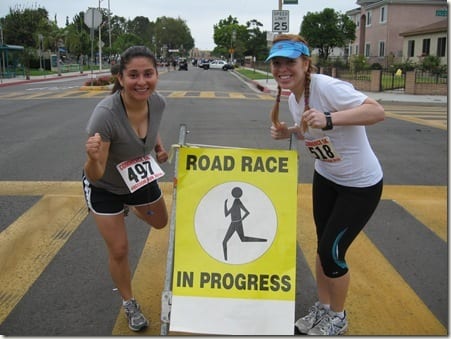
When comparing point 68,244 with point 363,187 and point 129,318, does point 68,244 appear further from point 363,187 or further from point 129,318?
point 363,187

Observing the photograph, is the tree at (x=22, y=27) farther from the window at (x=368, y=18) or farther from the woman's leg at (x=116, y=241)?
the woman's leg at (x=116, y=241)

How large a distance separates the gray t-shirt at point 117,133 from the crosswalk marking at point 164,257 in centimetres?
98

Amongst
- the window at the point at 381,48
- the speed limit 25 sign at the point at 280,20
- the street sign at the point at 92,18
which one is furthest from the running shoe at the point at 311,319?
the window at the point at 381,48

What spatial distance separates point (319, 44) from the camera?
57531 mm

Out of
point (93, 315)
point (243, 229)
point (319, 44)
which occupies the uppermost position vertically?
point (319, 44)

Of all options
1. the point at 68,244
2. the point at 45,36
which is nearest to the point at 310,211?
the point at 68,244

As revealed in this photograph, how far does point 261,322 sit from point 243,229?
0.55 m

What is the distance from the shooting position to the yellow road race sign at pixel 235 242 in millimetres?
2906

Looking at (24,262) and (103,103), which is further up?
(103,103)

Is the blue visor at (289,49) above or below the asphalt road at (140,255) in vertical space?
above

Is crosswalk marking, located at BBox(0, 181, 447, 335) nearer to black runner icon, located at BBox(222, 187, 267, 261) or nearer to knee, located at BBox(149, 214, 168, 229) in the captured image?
knee, located at BBox(149, 214, 168, 229)

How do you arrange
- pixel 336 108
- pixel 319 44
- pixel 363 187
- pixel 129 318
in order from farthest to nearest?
pixel 319 44 < pixel 129 318 < pixel 363 187 < pixel 336 108

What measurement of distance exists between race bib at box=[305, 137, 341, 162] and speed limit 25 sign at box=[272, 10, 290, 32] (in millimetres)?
20015

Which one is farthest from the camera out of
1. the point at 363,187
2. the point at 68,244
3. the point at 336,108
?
the point at 68,244
